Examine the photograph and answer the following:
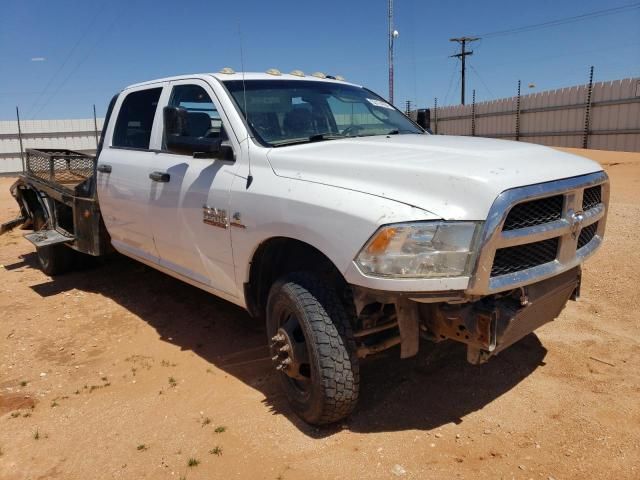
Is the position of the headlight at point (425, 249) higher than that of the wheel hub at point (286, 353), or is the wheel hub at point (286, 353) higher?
the headlight at point (425, 249)

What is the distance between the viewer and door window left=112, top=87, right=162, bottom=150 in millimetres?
4801

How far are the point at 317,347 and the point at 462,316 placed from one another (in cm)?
78

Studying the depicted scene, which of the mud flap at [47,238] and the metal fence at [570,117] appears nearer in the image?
the mud flap at [47,238]

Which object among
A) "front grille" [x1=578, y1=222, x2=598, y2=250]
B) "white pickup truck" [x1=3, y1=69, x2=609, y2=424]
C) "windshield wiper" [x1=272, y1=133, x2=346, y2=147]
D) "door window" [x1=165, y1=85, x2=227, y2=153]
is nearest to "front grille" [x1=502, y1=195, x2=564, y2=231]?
"white pickup truck" [x1=3, y1=69, x2=609, y2=424]

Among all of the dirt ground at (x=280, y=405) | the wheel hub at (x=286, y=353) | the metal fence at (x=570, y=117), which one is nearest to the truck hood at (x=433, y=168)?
the wheel hub at (x=286, y=353)

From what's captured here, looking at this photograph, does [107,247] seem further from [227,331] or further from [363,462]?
[363,462]

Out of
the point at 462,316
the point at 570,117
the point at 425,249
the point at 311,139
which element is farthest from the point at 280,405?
the point at 570,117

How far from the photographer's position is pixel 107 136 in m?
5.46

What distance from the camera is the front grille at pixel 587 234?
3311 millimetres

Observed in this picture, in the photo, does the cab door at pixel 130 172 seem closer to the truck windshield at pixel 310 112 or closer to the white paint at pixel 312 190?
the white paint at pixel 312 190

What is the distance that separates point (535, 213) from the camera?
9.34 ft

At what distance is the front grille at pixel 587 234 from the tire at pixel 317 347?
4.83ft

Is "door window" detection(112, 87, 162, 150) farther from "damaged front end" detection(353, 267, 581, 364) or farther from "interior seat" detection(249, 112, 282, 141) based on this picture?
"damaged front end" detection(353, 267, 581, 364)

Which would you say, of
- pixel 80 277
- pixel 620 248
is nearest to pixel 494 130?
pixel 620 248
